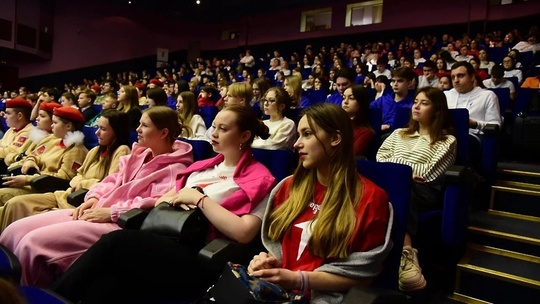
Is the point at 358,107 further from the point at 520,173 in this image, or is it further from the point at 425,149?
the point at 520,173

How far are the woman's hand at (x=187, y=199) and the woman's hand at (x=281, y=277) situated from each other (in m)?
0.29

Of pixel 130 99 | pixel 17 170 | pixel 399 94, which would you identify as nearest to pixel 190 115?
pixel 130 99

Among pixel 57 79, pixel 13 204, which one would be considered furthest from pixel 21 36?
pixel 13 204

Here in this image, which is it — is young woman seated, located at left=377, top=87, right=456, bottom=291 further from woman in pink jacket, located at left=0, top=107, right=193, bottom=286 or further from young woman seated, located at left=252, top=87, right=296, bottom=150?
woman in pink jacket, located at left=0, top=107, right=193, bottom=286

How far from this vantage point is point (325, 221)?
0.80 meters

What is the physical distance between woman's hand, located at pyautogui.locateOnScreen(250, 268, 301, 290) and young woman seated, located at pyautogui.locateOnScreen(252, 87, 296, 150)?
114 cm

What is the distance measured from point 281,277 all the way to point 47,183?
110 centimetres

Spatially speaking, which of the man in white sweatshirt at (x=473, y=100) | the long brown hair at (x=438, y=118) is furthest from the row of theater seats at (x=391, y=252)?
the man in white sweatshirt at (x=473, y=100)

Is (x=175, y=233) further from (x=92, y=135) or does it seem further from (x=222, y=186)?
(x=92, y=135)

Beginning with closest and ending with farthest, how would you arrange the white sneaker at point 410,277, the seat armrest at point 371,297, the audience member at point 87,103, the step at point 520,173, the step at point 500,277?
the seat armrest at point 371,297 < the white sneaker at point 410,277 < the step at point 500,277 < the step at point 520,173 < the audience member at point 87,103

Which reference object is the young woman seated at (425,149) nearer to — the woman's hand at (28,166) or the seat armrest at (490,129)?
the seat armrest at (490,129)

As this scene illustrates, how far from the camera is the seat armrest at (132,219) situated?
104 centimetres

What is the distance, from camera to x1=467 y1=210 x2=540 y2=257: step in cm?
134

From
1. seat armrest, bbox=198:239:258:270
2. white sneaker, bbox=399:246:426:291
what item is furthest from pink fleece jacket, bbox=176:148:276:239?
white sneaker, bbox=399:246:426:291
